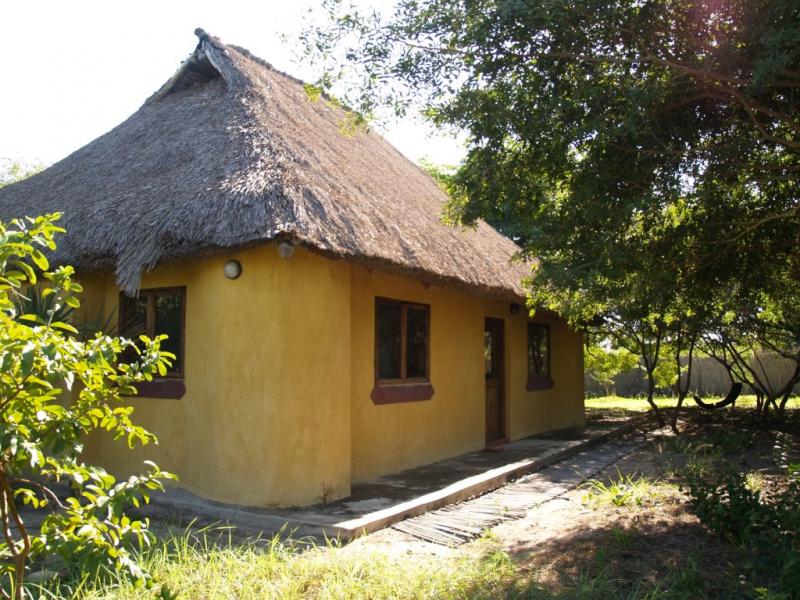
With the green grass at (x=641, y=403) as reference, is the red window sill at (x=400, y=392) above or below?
above

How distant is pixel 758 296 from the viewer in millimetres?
9109

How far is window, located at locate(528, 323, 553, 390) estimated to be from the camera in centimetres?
1310

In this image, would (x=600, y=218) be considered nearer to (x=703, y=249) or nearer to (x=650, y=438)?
(x=703, y=249)

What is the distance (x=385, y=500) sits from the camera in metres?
7.09

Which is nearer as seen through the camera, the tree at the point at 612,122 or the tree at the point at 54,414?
the tree at the point at 54,414

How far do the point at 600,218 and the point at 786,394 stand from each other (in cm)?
1012

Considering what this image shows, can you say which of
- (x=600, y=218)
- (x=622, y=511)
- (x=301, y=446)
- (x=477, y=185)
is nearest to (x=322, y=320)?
(x=301, y=446)

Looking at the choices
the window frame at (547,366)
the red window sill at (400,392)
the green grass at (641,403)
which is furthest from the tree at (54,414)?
the green grass at (641,403)

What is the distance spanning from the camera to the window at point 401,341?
8.70 metres

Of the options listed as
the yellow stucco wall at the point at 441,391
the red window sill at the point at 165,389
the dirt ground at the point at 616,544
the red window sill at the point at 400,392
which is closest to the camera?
the dirt ground at the point at 616,544

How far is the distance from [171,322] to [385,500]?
3.03 meters

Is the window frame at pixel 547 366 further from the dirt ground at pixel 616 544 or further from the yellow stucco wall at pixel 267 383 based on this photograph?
the yellow stucco wall at pixel 267 383

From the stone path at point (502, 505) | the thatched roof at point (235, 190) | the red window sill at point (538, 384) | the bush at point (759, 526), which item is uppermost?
the thatched roof at point (235, 190)

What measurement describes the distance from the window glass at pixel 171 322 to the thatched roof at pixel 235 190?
79 cm
